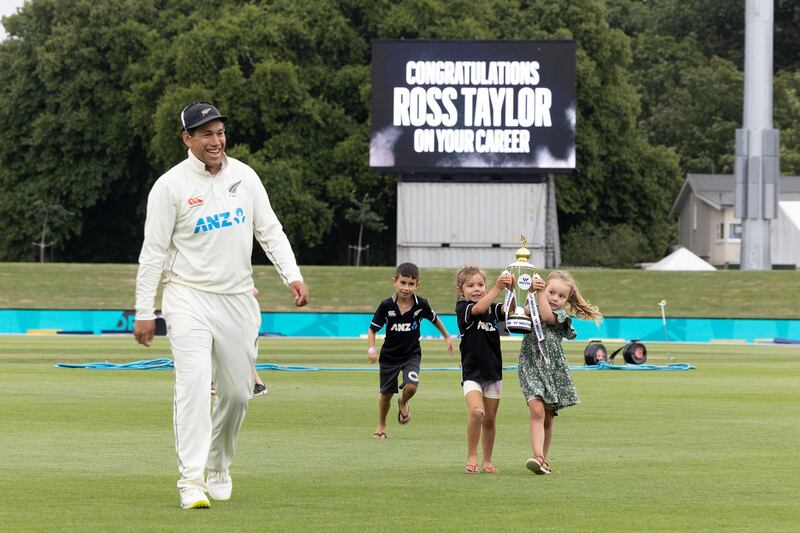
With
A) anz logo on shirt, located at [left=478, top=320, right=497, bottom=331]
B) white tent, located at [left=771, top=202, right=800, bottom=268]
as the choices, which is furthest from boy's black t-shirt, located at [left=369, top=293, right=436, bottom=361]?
white tent, located at [left=771, top=202, right=800, bottom=268]

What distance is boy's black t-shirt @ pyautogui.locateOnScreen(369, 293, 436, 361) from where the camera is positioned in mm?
13859

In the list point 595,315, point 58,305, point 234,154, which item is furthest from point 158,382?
point 234,154

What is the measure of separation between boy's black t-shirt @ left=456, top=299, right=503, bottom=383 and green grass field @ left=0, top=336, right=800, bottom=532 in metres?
0.69

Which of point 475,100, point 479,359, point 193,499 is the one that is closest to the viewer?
point 193,499

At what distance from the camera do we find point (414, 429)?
14.8 metres

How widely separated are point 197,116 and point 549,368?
318 centimetres

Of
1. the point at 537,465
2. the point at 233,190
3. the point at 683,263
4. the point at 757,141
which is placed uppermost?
the point at 757,141

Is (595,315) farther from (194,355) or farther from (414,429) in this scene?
(414,429)

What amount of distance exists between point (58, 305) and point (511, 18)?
2877 centimetres

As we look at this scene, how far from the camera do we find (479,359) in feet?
36.1

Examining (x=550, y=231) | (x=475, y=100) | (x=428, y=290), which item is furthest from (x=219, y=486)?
(x=550, y=231)

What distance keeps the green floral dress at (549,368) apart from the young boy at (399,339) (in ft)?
8.90

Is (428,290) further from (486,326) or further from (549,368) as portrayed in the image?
(549,368)

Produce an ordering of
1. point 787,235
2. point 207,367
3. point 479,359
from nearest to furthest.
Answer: point 207,367
point 479,359
point 787,235
